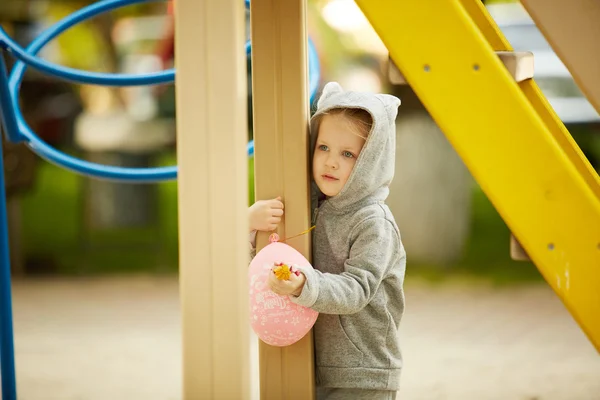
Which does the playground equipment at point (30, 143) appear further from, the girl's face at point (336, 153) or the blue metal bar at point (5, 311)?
the girl's face at point (336, 153)

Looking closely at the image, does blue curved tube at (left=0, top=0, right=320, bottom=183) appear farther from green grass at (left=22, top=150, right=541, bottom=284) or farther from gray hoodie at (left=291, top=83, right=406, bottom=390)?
green grass at (left=22, top=150, right=541, bottom=284)

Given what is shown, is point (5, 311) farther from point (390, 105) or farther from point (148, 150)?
point (148, 150)

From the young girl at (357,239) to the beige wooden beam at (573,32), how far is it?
344 mm

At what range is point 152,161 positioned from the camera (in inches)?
267

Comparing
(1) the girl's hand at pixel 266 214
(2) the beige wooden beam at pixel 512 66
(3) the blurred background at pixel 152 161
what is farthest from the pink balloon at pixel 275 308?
(3) the blurred background at pixel 152 161

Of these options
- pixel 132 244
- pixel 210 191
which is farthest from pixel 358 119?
pixel 132 244

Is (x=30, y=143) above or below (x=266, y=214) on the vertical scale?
above

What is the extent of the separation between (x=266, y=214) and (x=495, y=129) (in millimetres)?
533

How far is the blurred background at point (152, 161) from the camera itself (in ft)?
17.3

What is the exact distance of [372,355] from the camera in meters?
1.64

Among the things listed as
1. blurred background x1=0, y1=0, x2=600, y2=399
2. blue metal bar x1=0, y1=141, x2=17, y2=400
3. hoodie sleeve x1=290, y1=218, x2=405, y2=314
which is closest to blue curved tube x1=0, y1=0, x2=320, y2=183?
blue metal bar x1=0, y1=141, x2=17, y2=400

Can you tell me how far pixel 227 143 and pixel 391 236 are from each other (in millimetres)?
600

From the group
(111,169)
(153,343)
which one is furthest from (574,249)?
(153,343)

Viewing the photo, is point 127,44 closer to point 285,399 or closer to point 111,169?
point 111,169
